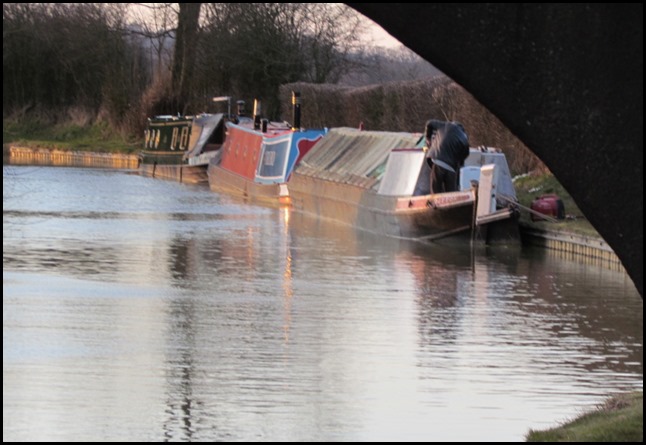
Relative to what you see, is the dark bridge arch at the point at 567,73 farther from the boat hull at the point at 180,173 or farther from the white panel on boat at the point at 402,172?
the boat hull at the point at 180,173

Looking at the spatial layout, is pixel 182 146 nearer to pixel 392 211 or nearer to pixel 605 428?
pixel 392 211

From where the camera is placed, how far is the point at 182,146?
1690 inches

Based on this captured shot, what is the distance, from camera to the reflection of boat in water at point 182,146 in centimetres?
4112

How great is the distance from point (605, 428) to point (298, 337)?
648 centimetres

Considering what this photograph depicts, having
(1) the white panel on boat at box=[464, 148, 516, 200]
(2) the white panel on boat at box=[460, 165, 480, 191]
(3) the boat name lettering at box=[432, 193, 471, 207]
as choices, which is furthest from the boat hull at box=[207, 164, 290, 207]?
(3) the boat name lettering at box=[432, 193, 471, 207]

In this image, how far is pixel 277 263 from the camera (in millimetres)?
19875

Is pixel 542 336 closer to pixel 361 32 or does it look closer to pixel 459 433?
pixel 459 433

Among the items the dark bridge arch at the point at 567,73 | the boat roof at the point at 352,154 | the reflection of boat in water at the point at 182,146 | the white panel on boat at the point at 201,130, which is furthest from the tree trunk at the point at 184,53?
the dark bridge arch at the point at 567,73

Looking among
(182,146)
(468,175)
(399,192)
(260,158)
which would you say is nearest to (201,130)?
(182,146)

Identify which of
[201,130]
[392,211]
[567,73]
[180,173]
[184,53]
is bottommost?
[180,173]

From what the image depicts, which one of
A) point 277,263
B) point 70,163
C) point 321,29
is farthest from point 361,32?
point 277,263

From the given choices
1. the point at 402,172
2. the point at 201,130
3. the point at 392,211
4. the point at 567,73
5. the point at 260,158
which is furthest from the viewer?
the point at 201,130

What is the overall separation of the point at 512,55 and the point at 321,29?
41.5 metres

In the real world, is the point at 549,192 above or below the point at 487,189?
below
